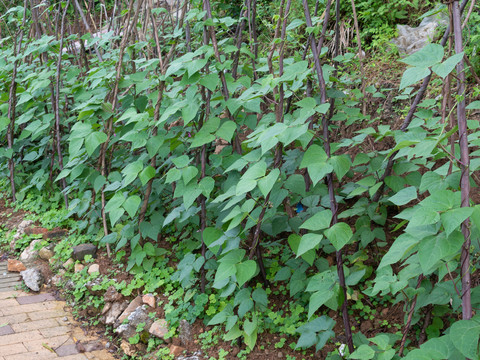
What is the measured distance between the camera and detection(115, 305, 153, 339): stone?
280 centimetres

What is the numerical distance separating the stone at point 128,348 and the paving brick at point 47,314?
57 cm

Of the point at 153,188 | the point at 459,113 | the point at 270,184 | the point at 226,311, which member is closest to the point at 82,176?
Result: the point at 153,188

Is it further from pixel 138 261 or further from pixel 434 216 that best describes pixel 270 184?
pixel 138 261

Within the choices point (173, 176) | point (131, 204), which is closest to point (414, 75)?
point (173, 176)

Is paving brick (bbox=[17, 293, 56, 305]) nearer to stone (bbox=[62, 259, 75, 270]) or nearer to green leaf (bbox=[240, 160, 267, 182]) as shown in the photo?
stone (bbox=[62, 259, 75, 270])

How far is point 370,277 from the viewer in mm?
2564

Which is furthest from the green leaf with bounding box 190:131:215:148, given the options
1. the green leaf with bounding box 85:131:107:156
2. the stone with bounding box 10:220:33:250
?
the stone with bounding box 10:220:33:250

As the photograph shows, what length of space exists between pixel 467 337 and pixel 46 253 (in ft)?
9.80

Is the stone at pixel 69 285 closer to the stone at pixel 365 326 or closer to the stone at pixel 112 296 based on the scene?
the stone at pixel 112 296

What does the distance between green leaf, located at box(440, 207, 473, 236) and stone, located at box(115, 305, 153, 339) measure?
190cm

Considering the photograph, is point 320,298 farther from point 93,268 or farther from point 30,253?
point 30,253

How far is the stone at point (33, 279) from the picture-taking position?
338 centimetres

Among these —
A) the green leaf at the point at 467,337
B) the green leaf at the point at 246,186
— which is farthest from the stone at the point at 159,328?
the green leaf at the point at 467,337

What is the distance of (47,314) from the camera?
308 centimetres
